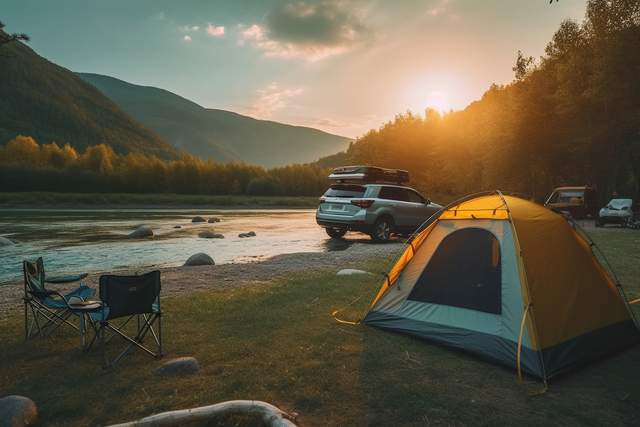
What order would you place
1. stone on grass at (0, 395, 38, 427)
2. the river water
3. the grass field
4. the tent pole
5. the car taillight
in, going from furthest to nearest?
the car taillight → the river water → the tent pole → the grass field → stone on grass at (0, 395, 38, 427)

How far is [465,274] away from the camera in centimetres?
581

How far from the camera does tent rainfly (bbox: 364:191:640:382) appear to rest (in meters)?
5.00

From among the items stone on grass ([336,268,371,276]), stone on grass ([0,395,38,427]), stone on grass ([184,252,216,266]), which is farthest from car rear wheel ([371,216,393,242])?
stone on grass ([0,395,38,427])

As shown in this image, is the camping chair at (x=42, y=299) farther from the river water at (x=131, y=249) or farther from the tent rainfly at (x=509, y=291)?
the river water at (x=131, y=249)

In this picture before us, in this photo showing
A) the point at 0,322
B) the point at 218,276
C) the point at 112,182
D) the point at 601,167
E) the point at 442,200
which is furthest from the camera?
the point at 112,182

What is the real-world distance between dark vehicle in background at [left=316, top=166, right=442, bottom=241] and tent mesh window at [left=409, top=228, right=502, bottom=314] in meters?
9.41

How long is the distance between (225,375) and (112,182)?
3186 inches

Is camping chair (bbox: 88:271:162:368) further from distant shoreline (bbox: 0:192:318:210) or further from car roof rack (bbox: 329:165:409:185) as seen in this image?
distant shoreline (bbox: 0:192:318:210)

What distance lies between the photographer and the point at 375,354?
538cm

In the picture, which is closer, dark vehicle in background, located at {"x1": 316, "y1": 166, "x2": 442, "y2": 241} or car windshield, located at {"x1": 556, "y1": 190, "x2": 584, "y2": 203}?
dark vehicle in background, located at {"x1": 316, "y1": 166, "x2": 442, "y2": 241}

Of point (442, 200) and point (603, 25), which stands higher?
point (603, 25)

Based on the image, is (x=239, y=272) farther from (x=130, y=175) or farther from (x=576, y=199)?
(x=130, y=175)

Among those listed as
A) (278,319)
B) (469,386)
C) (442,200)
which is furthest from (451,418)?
(442,200)

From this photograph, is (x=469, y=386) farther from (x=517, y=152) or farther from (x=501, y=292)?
(x=517, y=152)
